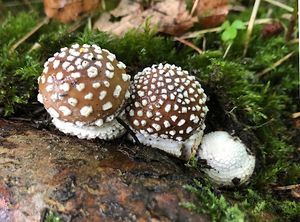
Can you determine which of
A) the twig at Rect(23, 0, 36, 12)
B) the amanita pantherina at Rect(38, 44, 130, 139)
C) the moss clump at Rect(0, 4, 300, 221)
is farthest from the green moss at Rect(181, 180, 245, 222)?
the twig at Rect(23, 0, 36, 12)

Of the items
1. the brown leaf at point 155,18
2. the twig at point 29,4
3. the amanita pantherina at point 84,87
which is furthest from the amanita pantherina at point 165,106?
the twig at point 29,4

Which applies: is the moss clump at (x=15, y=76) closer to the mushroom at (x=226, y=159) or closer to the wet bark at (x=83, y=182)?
the wet bark at (x=83, y=182)

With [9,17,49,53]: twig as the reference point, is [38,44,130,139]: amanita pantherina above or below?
above

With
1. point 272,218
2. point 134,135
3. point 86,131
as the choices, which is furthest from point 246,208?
point 86,131

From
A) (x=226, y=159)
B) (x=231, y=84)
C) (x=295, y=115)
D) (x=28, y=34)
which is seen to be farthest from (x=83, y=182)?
(x=295, y=115)

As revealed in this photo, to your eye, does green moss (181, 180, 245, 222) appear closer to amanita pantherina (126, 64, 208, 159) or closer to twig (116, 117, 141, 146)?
amanita pantherina (126, 64, 208, 159)

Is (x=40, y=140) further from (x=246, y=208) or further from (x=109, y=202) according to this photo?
(x=246, y=208)
